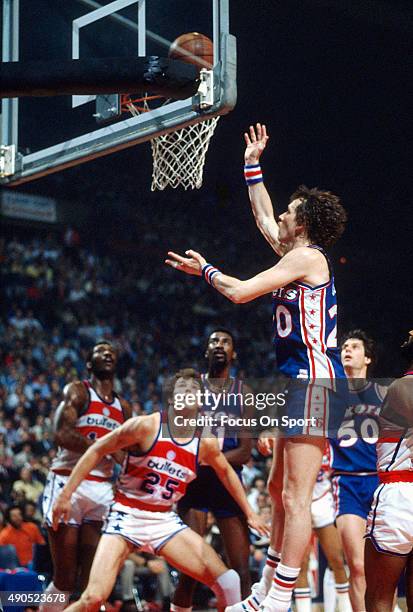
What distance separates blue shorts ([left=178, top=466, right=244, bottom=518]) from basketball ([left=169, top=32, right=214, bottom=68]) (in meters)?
3.30

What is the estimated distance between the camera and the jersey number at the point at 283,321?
5.63m

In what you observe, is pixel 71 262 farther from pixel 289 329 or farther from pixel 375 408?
pixel 289 329

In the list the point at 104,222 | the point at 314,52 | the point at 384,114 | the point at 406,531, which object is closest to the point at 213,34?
the point at 406,531

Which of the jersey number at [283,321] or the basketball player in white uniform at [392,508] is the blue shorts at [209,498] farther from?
the jersey number at [283,321]

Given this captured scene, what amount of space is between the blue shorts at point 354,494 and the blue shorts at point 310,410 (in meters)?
1.79

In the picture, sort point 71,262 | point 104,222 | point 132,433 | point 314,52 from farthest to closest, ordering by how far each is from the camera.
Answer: point 104,222 < point 71,262 < point 314,52 < point 132,433

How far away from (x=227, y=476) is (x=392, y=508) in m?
1.90

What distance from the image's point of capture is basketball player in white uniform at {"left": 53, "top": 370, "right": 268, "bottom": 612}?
20.9ft

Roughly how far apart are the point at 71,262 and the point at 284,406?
1742 centimetres

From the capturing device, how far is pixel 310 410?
551cm

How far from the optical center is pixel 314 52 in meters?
16.4

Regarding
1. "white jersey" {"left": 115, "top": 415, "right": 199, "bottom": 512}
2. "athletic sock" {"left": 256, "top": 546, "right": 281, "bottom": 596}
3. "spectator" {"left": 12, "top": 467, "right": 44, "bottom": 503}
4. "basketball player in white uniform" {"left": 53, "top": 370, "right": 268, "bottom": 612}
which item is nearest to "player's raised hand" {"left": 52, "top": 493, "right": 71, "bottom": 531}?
"basketball player in white uniform" {"left": 53, "top": 370, "right": 268, "bottom": 612}

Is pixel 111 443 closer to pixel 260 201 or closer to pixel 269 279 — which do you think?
pixel 269 279

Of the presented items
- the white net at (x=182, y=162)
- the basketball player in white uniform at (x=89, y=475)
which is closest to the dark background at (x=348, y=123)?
the white net at (x=182, y=162)
